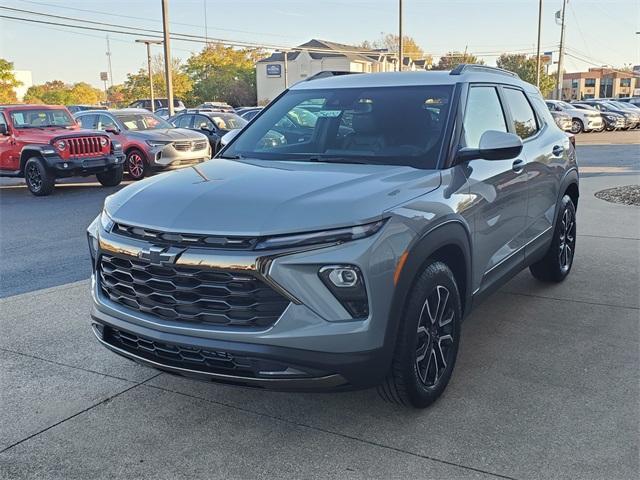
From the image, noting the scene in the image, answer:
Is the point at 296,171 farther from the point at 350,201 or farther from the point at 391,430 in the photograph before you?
the point at 391,430

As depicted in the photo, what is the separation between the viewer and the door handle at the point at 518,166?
4.46 m

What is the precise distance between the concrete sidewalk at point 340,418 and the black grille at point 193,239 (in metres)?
1.04

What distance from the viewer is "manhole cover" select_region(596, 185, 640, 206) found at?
33.2ft

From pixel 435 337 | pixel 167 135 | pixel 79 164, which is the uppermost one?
pixel 167 135

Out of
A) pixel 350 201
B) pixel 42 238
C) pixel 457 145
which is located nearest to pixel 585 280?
pixel 457 145

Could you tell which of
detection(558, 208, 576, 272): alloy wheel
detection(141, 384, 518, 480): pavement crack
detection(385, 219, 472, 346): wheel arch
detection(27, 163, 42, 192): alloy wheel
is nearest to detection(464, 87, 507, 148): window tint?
detection(385, 219, 472, 346): wheel arch

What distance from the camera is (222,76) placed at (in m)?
78.3

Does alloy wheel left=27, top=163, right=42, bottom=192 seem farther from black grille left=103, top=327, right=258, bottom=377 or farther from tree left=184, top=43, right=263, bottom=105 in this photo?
tree left=184, top=43, right=263, bottom=105

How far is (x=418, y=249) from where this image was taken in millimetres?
3158

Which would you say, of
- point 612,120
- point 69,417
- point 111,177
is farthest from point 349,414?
point 612,120

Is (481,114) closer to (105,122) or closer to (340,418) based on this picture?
(340,418)

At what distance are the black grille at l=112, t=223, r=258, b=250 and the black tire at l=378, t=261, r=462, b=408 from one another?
2.88 ft

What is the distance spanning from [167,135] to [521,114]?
11262 mm

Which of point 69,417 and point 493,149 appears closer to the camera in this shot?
point 69,417
